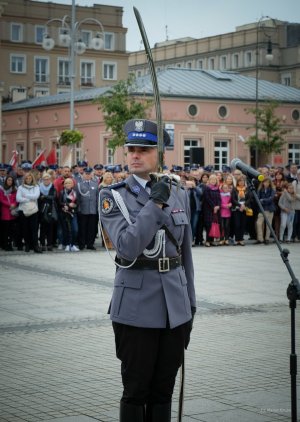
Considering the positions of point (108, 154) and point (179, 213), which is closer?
point (179, 213)

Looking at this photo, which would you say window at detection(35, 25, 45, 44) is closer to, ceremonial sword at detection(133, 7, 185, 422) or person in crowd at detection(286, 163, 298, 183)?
person in crowd at detection(286, 163, 298, 183)

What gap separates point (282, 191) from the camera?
27016 mm

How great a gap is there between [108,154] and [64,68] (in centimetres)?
3919

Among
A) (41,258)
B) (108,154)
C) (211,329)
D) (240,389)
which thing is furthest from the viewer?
(108,154)

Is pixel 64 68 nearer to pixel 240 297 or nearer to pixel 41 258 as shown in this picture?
pixel 41 258

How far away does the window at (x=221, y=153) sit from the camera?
56562mm

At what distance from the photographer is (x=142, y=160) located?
577 centimetres

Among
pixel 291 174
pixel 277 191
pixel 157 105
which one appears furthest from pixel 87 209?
pixel 157 105

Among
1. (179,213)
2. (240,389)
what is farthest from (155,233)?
(240,389)

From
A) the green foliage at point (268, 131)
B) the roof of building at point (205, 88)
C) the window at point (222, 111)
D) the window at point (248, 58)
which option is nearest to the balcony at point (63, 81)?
the window at point (248, 58)

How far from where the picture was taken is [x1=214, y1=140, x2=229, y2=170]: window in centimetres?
5656

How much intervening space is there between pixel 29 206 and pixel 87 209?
1.84 m

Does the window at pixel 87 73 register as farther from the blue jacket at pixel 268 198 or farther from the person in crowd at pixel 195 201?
the person in crowd at pixel 195 201

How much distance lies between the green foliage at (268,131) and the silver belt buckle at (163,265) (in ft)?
158
